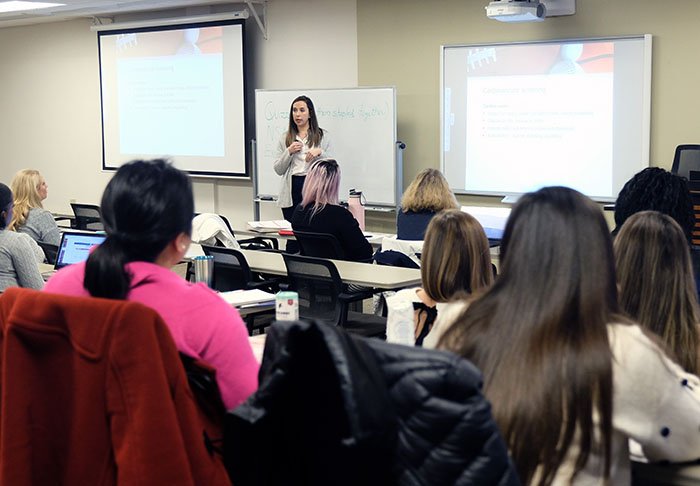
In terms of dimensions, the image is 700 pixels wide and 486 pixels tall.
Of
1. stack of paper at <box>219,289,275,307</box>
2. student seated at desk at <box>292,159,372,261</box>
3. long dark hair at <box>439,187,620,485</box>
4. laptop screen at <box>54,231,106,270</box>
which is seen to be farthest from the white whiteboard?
long dark hair at <box>439,187,620,485</box>

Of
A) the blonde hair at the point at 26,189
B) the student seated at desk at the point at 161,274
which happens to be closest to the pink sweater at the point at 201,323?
the student seated at desk at the point at 161,274

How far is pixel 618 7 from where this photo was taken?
6.25 m

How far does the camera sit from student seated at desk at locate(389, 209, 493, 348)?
9.36ft

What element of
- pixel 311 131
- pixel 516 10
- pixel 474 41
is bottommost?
pixel 311 131

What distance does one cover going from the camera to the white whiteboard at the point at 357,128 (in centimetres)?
737

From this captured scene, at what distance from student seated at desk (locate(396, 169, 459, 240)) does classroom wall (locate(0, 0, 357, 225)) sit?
309 centimetres

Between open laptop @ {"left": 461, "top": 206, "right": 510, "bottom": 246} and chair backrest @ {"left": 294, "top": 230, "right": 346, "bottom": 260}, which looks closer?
chair backrest @ {"left": 294, "top": 230, "right": 346, "bottom": 260}

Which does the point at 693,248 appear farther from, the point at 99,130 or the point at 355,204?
the point at 99,130

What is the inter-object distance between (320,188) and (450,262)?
2248mm

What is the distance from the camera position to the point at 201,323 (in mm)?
1774

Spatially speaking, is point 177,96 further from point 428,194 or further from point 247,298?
point 247,298

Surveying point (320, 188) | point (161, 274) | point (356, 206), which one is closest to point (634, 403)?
point (161, 274)

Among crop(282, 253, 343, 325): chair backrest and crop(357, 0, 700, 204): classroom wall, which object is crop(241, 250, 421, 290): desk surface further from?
crop(357, 0, 700, 204): classroom wall

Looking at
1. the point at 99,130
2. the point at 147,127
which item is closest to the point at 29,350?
the point at 147,127
